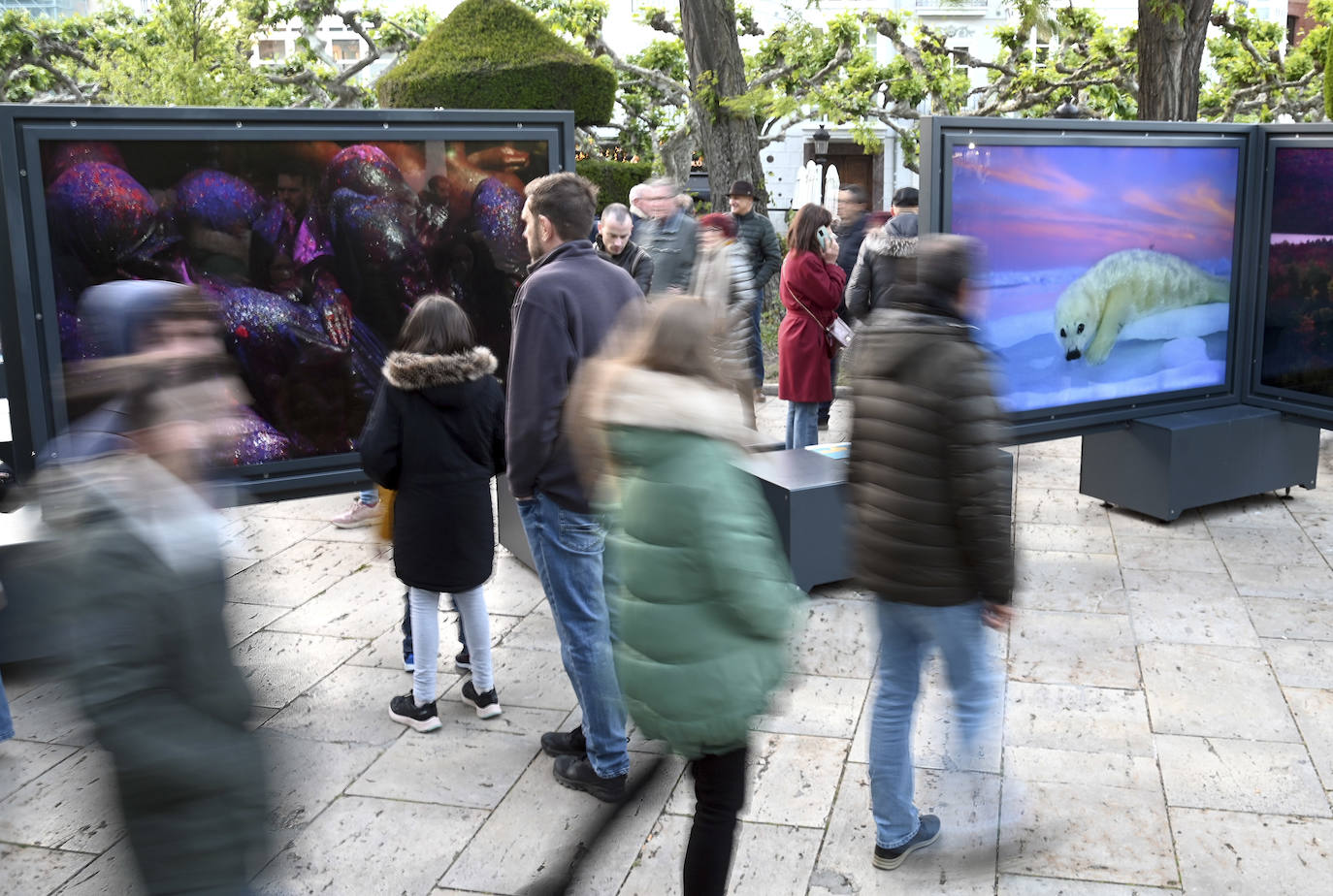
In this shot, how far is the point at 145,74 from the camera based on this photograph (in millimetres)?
18375

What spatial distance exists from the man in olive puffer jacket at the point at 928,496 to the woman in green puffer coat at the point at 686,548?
2.35 feet

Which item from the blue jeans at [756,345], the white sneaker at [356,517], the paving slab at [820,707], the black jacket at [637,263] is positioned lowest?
the paving slab at [820,707]

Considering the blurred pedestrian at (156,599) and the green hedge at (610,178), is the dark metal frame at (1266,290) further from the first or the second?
the green hedge at (610,178)

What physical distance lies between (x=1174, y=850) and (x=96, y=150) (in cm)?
485

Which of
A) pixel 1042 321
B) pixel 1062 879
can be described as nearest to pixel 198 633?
pixel 1062 879

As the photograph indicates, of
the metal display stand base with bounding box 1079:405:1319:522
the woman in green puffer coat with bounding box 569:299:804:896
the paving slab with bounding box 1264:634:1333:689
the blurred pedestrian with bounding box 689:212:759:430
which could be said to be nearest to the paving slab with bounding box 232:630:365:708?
the blurred pedestrian with bounding box 689:212:759:430

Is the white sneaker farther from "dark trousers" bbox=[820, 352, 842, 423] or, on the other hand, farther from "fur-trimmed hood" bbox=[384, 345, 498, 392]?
"fur-trimmed hood" bbox=[384, 345, 498, 392]

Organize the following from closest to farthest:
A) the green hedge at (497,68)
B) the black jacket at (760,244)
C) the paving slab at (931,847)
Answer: the paving slab at (931,847) → the black jacket at (760,244) → the green hedge at (497,68)

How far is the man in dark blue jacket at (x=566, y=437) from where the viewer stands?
13.5ft

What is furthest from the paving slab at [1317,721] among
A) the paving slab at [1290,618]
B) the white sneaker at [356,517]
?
the white sneaker at [356,517]

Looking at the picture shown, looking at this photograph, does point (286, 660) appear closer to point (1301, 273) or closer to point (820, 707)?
point (820, 707)

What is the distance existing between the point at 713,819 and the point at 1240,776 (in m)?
2.39

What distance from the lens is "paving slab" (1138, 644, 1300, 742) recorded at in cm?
493

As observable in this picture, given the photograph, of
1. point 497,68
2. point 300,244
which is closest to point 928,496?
point 300,244
